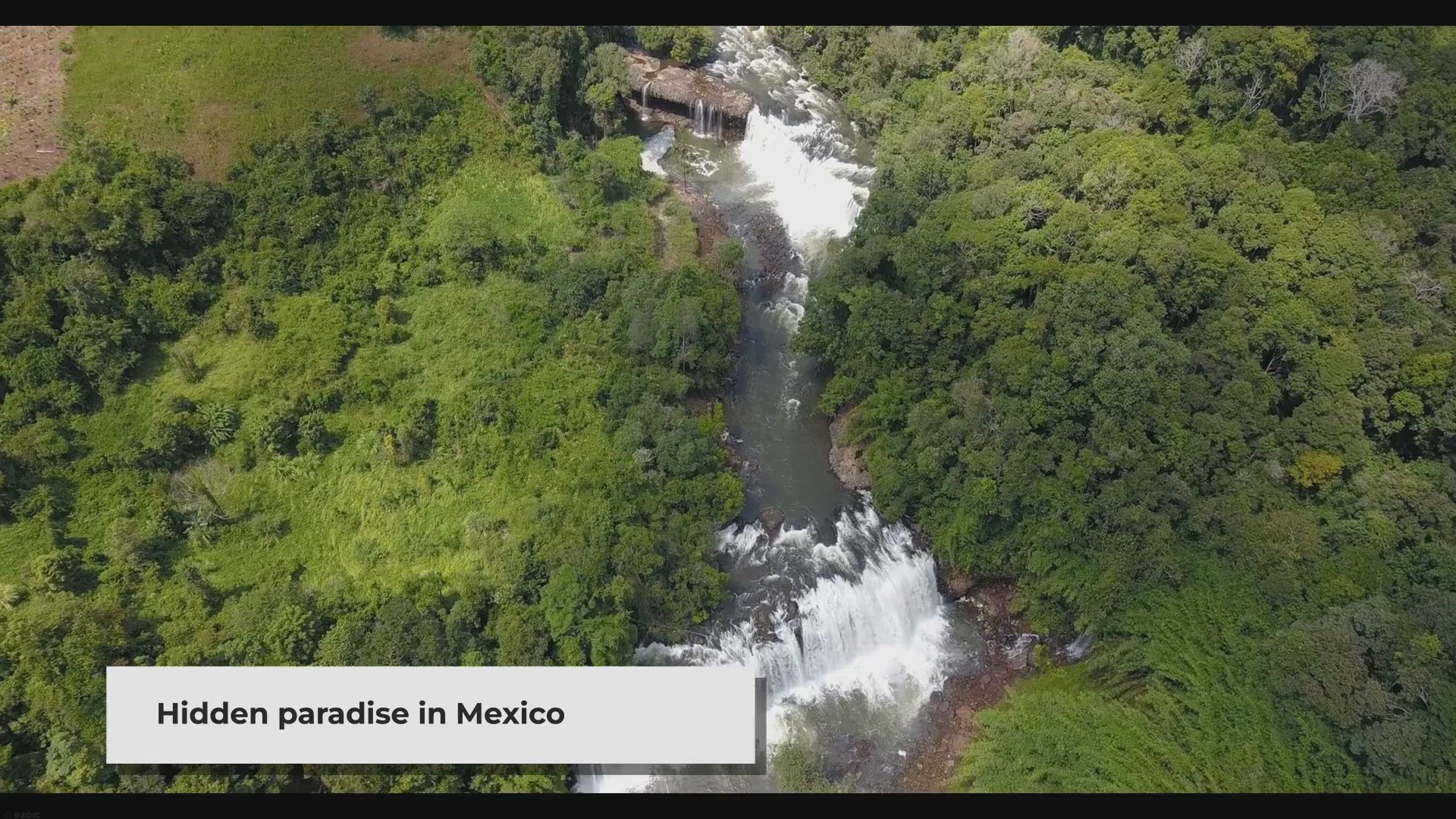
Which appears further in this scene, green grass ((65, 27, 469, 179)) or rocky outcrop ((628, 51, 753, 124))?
rocky outcrop ((628, 51, 753, 124))

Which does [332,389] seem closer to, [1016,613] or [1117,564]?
[1016,613]

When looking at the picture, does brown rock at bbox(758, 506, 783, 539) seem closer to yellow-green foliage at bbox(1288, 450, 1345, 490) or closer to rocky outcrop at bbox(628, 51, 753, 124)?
yellow-green foliage at bbox(1288, 450, 1345, 490)

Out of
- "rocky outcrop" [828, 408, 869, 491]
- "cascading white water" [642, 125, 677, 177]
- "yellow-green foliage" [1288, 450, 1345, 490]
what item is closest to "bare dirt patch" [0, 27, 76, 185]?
"cascading white water" [642, 125, 677, 177]

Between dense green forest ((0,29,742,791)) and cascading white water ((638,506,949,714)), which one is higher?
dense green forest ((0,29,742,791))

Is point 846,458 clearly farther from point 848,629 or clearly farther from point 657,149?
point 657,149

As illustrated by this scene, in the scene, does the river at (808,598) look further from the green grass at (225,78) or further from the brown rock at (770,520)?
the green grass at (225,78)
